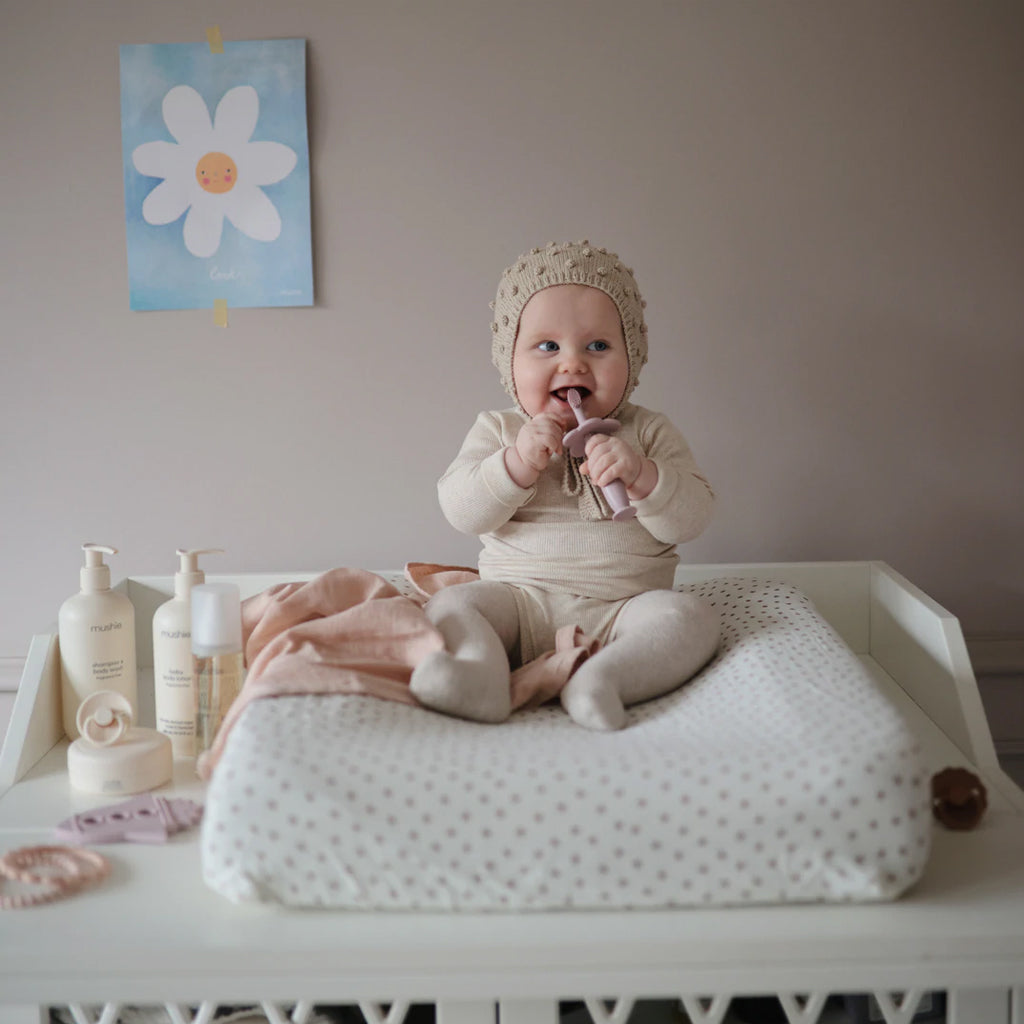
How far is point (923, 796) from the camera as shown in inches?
30.9

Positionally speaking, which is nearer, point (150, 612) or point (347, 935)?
point (347, 935)

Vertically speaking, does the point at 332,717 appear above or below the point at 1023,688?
above

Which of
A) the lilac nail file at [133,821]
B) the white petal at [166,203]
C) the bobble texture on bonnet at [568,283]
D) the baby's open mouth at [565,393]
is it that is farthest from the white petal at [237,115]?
the lilac nail file at [133,821]

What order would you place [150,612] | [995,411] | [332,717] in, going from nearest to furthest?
[332,717] → [150,612] → [995,411]

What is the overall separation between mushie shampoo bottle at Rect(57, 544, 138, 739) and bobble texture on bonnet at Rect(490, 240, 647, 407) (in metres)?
0.50

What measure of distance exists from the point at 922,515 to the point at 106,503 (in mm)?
1244

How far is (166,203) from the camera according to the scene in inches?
61.1

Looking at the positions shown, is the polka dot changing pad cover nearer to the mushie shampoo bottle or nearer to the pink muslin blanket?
the pink muslin blanket

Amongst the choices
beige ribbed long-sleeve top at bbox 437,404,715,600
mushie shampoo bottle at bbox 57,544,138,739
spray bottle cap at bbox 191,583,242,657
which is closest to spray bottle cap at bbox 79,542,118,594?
mushie shampoo bottle at bbox 57,544,138,739

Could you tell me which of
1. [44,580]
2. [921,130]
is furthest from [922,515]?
[44,580]

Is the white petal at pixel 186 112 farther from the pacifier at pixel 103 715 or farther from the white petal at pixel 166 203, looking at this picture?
the pacifier at pixel 103 715

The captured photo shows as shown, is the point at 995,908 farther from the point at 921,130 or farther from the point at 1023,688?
the point at 921,130

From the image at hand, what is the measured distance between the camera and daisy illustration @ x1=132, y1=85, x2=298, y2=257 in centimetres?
153

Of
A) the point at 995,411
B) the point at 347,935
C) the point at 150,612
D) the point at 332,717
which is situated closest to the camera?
the point at 347,935
